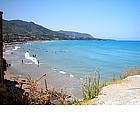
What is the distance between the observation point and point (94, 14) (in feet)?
12.3

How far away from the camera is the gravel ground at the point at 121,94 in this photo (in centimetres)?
334

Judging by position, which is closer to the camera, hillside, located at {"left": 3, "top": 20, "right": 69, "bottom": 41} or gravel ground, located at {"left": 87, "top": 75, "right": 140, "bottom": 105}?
gravel ground, located at {"left": 87, "top": 75, "right": 140, "bottom": 105}

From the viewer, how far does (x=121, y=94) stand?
366 centimetres

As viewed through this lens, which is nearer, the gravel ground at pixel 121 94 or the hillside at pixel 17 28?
the gravel ground at pixel 121 94

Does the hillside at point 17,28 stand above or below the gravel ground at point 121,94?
above

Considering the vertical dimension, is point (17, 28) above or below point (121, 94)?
above

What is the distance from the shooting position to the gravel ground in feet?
11.0

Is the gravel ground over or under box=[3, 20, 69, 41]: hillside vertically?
under
